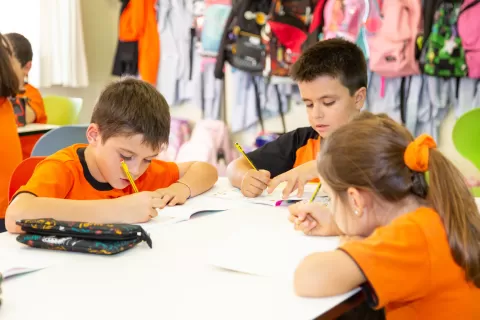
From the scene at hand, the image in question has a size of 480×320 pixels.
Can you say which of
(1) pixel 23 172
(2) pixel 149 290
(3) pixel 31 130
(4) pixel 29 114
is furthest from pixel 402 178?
(4) pixel 29 114

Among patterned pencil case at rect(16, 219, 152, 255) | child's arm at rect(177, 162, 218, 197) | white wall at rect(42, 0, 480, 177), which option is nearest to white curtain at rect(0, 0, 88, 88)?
white wall at rect(42, 0, 480, 177)

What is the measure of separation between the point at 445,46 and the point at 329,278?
2468mm

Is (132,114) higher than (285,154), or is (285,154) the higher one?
(132,114)

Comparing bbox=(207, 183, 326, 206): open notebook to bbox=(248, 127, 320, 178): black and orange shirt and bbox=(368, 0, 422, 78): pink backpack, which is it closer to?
bbox=(248, 127, 320, 178): black and orange shirt

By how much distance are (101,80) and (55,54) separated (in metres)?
0.54

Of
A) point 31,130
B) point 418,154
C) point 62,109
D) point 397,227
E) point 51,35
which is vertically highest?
point 418,154

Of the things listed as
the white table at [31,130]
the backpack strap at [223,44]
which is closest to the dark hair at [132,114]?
the white table at [31,130]

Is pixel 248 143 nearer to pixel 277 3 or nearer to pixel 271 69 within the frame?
pixel 271 69

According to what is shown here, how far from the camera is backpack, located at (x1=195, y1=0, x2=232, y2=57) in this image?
3895 mm

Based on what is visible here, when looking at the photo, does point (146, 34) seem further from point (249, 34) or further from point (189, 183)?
point (189, 183)

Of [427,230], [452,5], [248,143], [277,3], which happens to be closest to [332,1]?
[277,3]

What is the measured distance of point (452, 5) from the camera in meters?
3.10

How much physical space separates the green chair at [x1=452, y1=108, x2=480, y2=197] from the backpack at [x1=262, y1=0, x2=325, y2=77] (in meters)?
1.22

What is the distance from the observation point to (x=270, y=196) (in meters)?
1.66
